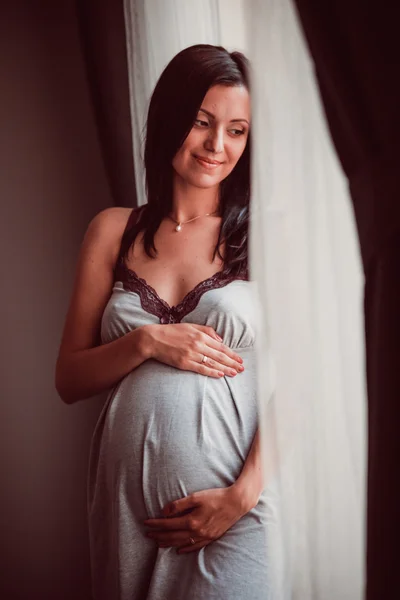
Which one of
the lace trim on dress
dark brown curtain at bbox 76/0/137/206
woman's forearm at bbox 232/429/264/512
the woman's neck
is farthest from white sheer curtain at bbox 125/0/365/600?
dark brown curtain at bbox 76/0/137/206

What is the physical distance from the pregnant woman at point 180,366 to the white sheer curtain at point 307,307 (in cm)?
16

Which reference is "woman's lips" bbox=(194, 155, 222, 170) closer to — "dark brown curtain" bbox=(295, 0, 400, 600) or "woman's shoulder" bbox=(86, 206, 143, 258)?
"woman's shoulder" bbox=(86, 206, 143, 258)

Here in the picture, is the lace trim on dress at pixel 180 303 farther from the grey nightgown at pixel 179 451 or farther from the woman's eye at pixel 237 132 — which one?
the woman's eye at pixel 237 132

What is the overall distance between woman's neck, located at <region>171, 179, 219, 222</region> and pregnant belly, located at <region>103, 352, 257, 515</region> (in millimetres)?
358

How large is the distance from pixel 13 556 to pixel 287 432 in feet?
4.28

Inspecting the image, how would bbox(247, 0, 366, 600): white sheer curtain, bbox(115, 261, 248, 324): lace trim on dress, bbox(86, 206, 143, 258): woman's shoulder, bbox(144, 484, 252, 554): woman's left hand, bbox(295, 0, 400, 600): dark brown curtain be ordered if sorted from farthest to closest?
bbox(86, 206, 143, 258): woman's shoulder → bbox(115, 261, 248, 324): lace trim on dress → bbox(144, 484, 252, 554): woman's left hand → bbox(247, 0, 366, 600): white sheer curtain → bbox(295, 0, 400, 600): dark brown curtain

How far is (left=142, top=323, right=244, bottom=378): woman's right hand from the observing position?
44.0 inches

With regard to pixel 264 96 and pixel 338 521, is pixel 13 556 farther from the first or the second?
pixel 264 96

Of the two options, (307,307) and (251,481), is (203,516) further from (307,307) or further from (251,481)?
(307,307)

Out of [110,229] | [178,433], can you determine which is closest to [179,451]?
[178,433]

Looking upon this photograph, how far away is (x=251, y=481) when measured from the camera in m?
1.09

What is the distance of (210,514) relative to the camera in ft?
3.52

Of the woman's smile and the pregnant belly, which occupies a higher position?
the woman's smile

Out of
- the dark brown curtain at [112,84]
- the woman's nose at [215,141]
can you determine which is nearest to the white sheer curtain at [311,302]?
the woman's nose at [215,141]
